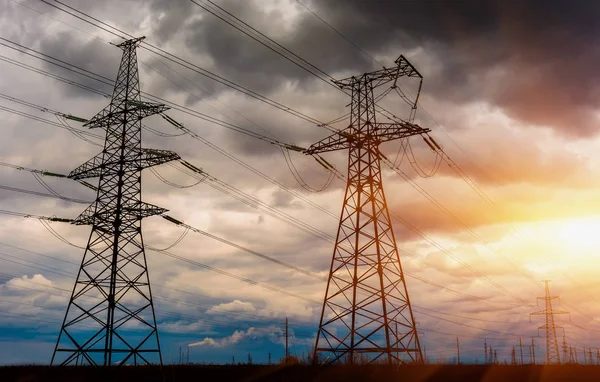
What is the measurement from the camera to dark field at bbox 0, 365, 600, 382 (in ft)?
94.9

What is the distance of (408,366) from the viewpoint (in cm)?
3075

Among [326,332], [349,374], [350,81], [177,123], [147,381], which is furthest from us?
[350,81]

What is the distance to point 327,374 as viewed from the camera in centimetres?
2911

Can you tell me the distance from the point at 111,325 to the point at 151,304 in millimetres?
2866

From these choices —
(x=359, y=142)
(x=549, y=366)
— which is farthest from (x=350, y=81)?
(x=549, y=366)

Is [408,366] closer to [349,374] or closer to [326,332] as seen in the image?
[349,374]

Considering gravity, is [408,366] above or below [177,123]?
below

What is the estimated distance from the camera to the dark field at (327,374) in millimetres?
28922

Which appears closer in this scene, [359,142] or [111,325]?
[111,325]

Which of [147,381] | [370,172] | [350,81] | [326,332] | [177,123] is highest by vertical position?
[350,81]

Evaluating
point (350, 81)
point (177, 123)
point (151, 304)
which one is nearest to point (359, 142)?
point (350, 81)

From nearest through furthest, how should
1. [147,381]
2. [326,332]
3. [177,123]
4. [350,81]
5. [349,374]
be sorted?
[349,374] < [147,381] < [326,332] < [177,123] < [350,81]

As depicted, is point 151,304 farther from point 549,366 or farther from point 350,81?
point 549,366

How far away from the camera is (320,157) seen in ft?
137
